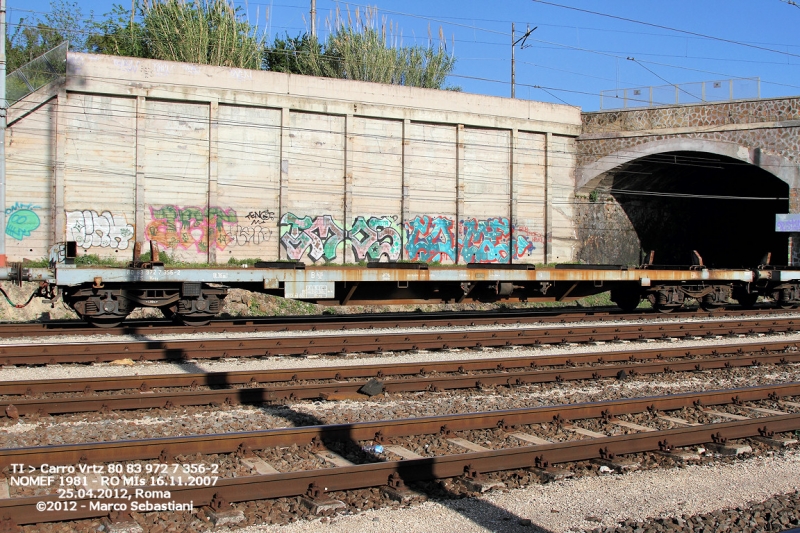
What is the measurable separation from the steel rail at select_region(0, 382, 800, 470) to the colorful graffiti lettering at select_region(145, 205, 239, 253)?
19.0 m

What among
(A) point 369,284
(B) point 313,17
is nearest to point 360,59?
(B) point 313,17

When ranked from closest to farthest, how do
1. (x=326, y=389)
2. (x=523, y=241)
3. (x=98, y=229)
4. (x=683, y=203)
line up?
(x=326, y=389), (x=98, y=229), (x=523, y=241), (x=683, y=203)

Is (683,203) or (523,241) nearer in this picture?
(523,241)

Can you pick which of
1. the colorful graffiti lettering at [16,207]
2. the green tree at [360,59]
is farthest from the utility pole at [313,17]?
the colorful graffiti lettering at [16,207]

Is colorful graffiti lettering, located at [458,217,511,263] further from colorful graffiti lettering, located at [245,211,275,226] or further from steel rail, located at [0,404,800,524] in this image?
steel rail, located at [0,404,800,524]

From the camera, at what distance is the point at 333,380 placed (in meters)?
9.92

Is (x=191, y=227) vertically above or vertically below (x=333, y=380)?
above

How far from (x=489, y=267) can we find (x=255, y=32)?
22.8 meters

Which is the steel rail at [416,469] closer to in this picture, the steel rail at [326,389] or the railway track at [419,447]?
the railway track at [419,447]

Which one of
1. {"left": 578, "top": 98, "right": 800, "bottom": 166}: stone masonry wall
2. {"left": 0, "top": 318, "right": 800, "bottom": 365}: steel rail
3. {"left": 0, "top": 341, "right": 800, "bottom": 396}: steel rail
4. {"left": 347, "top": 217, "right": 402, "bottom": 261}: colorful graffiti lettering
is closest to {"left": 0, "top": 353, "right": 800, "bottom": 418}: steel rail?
{"left": 0, "top": 341, "right": 800, "bottom": 396}: steel rail

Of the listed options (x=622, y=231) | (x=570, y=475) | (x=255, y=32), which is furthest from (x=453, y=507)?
(x=255, y=32)

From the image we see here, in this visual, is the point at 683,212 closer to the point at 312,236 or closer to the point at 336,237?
the point at 336,237

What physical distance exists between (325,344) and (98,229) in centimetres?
1383

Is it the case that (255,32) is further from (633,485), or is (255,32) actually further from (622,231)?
(633,485)
